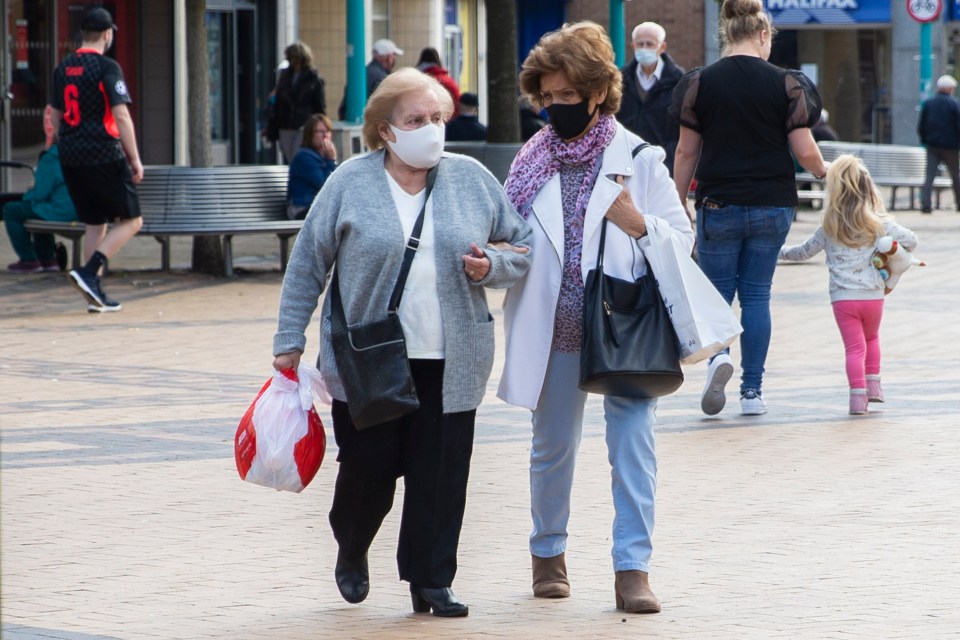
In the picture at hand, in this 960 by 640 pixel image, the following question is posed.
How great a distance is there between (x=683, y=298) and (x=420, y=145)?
0.86 m

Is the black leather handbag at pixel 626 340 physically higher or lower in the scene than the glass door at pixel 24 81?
lower

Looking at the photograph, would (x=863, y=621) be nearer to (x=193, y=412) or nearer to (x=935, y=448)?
(x=935, y=448)

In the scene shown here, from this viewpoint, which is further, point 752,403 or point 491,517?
point 752,403

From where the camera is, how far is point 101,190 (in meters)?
11.7

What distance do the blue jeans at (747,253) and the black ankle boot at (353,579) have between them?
3355 mm

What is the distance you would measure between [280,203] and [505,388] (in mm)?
9276

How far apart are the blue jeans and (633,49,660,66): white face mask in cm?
364

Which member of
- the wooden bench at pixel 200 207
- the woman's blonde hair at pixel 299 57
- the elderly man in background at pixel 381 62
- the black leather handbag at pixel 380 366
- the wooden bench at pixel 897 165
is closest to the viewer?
the black leather handbag at pixel 380 366

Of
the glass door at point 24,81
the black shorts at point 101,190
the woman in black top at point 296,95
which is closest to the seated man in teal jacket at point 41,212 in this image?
the black shorts at point 101,190

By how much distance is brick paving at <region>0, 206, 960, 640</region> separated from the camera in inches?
191

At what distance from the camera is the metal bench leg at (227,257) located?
45.7ft

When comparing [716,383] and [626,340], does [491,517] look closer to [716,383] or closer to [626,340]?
[626,340]

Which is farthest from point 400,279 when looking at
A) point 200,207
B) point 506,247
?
point 200,207

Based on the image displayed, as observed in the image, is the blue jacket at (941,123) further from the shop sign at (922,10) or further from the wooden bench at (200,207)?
the wooden bench at (200,207)
